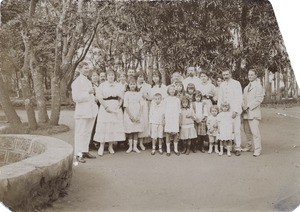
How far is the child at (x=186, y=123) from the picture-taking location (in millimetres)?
3341

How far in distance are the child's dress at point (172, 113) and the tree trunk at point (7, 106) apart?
111cm

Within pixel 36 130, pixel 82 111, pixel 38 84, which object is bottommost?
pixel 36 130

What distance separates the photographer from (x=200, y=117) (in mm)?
3492

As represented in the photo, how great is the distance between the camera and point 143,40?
10.1 feet

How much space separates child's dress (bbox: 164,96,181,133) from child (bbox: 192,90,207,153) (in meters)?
0.16

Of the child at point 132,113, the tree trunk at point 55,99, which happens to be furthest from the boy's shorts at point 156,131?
the tree trunk at point 55,99

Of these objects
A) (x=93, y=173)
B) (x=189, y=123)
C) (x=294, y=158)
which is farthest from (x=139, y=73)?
(x=294, y=158)

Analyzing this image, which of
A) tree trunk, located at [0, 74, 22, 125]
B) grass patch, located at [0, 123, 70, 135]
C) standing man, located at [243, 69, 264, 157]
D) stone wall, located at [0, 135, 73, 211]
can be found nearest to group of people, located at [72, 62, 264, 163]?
standing man, located at [243, 69, 264, 157]

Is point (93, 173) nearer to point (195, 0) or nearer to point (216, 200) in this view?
point (216, 200)

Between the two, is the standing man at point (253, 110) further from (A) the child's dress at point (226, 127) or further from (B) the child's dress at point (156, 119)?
(B) the child's dress at point (156, 119)

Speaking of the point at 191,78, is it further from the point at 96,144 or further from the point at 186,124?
the point at 96,144

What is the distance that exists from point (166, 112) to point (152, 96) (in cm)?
17

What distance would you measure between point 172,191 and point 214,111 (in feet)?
2.78

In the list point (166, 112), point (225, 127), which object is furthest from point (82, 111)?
point (225, 127)
